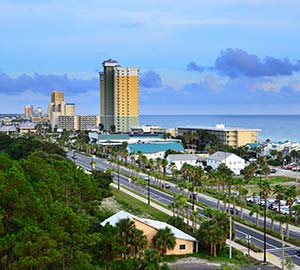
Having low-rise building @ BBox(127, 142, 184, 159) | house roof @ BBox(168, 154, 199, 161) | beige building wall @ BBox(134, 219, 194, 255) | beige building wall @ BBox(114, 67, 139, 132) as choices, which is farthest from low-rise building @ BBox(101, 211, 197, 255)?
beige building wall @ BBox(114, 67, 139, 132)

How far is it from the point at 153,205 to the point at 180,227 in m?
14.8

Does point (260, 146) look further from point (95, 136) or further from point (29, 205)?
point (29, 205)

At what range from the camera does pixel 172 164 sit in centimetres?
9225

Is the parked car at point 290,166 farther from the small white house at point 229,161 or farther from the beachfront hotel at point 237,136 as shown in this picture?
the beachfront hotel at point 237,136

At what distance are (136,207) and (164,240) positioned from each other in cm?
1882

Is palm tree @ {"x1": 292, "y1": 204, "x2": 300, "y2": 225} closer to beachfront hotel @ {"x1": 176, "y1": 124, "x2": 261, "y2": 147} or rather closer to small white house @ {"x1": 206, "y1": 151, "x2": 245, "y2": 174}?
small white house @ {"x1": 206, "y1": 151, "x2": 245, "y2": 174}

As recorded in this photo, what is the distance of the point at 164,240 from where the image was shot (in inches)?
1494

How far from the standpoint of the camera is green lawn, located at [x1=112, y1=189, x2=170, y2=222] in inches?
2058

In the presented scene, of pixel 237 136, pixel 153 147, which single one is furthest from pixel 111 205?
pixel 237 136

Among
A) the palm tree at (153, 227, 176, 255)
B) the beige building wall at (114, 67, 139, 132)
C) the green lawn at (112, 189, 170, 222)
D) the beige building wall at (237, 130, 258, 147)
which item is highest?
the beige building wall at (114, 67, 139, 132)

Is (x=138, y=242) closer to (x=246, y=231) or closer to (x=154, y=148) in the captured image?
(x=246, y=231)

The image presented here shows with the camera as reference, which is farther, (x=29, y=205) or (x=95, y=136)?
(x=95, y=136)

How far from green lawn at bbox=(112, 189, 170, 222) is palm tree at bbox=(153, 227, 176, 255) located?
11.6 metres

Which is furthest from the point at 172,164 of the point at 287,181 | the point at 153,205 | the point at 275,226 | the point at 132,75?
the point at 132,75
